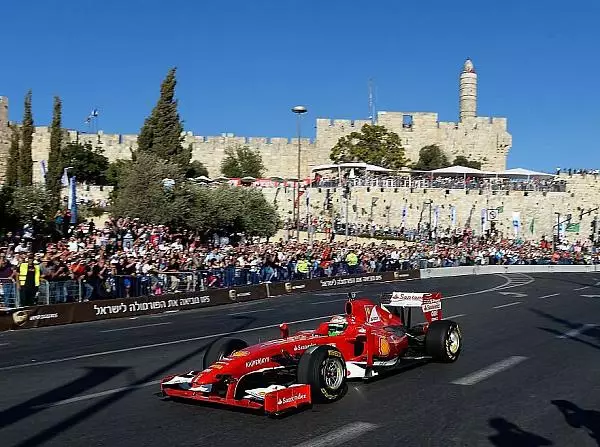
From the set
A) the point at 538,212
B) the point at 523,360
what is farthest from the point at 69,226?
the point at 538,212

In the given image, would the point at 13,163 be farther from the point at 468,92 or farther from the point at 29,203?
the point at 468,92

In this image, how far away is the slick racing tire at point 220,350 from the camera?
1027 cm

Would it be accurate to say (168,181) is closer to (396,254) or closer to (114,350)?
(396,254)

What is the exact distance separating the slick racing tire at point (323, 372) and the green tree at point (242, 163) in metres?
69.9

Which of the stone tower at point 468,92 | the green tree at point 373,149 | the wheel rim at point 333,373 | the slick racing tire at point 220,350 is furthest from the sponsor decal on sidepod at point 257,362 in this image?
the stone tower at point 468,92

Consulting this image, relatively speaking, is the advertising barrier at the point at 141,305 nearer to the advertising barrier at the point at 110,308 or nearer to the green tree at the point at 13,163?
the advertising barrier at the point at 110,308

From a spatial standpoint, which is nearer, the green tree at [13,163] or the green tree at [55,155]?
the green tree at [55,155]

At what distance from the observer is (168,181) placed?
43.7 m

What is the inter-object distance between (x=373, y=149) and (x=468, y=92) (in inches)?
957

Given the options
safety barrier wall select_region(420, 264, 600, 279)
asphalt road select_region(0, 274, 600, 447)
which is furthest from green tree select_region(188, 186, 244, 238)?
asphalt road select_region(0, 274, 600, 447)

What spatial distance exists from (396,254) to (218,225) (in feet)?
36.8

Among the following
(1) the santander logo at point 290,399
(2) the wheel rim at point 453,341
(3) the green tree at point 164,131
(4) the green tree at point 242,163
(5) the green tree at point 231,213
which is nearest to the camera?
(1) the santander logo at point 290,399

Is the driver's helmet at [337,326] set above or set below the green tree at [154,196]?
below

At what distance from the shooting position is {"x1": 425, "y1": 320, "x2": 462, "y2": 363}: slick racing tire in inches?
491
